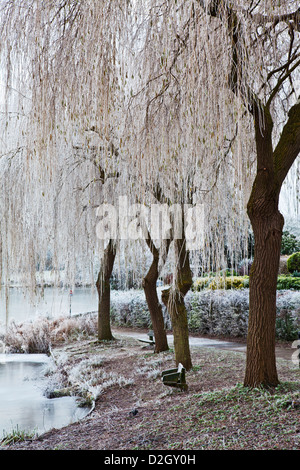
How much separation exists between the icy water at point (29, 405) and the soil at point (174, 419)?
343 mm

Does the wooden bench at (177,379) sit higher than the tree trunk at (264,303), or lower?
lower

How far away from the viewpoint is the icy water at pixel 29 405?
424 centimetres

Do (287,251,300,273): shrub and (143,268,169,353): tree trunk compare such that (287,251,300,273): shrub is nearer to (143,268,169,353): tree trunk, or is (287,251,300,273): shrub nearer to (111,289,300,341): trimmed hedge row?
(111,289,300,341): trimmed hedge row

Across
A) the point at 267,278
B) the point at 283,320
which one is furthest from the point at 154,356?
the point at 267,278

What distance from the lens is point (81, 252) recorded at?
623cm

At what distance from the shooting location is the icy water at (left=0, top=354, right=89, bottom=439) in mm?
4242

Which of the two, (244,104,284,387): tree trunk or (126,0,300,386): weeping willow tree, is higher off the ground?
(126,0,300,386): weeping willow tree

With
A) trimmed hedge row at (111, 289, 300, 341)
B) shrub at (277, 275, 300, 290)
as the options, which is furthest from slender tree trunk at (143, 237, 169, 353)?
shrub at (277, 275, 300, 290)

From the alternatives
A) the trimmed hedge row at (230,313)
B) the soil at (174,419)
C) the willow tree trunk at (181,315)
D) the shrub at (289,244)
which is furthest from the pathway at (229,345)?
the shrub at (289,244)

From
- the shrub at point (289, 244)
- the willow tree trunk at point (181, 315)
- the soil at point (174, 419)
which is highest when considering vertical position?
the shrub at point (289, 244)

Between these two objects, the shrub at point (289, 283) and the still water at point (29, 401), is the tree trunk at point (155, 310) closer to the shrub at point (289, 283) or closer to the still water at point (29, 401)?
the still water at point (29, 401)

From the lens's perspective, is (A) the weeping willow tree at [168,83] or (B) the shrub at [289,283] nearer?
(A) the weeping willow tree at [168,83]

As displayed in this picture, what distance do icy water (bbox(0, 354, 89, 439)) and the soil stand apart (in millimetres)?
343

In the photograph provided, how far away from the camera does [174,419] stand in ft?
11.1
